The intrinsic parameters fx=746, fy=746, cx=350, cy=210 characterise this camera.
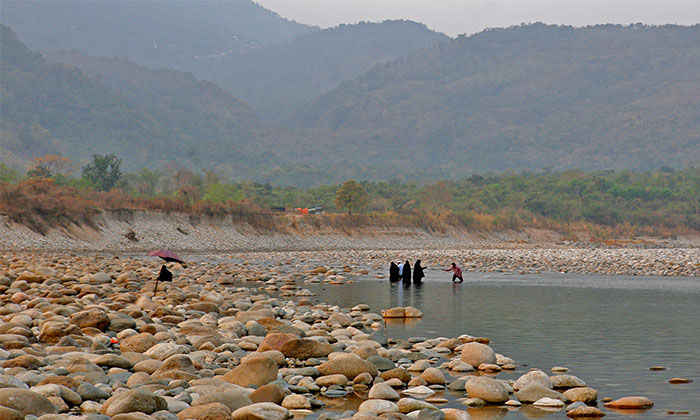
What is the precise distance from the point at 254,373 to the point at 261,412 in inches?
60.8

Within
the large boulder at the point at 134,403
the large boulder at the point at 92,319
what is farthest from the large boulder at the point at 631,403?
the large boulder at the point at 92,319

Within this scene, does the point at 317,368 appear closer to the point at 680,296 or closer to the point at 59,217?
the point at 680,296

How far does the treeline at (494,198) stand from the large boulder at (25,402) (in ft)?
237

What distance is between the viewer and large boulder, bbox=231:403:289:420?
26.7ft

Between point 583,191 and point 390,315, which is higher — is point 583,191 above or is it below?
above

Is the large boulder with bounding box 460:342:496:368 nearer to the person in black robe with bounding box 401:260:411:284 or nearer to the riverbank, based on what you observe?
the person in black robe with bounding box 401:260:411:284

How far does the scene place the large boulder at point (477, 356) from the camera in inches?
463

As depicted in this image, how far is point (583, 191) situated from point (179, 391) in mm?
112619

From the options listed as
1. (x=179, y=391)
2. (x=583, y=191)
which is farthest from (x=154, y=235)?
(x=583, y=191)

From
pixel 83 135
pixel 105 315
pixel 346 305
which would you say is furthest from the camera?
pixel 83 135

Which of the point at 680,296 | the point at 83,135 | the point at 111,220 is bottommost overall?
the point at 680,296

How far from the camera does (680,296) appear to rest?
2453 cm

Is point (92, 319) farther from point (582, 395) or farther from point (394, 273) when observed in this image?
point (394, 273)

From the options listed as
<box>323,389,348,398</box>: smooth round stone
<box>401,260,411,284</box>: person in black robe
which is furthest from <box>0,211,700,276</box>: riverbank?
<box>323,389,348,398</box>: smooth round stone
